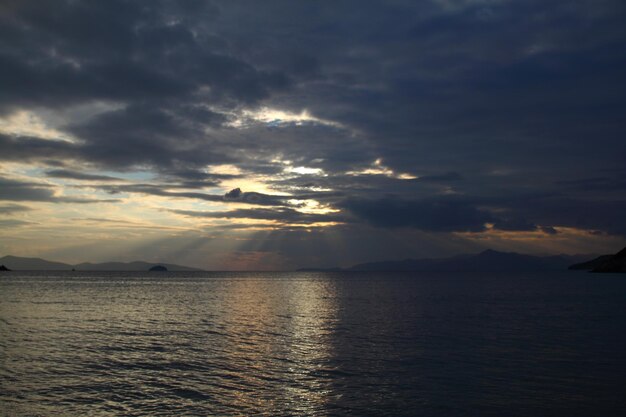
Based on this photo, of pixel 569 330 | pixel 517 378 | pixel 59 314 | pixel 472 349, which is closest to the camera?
pixel 517 378

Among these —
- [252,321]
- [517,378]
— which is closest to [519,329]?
[517,378]

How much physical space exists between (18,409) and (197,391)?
29.1 feet

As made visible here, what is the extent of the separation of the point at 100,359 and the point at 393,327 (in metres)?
32.3

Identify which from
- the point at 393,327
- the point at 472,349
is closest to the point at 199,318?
the point at 393,327

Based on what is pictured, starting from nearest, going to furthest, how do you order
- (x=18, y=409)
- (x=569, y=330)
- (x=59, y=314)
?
(x=18, y=409) → (x=569, y=330) → (x=59, y=314)

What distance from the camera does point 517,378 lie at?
3002 cm

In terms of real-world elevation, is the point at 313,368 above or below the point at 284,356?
above

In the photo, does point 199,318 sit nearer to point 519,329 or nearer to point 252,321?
point 252,321

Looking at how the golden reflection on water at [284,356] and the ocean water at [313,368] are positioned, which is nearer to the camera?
the ocean water at [313,368]

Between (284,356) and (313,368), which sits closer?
(313,368)

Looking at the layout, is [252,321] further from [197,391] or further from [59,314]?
[197,391]

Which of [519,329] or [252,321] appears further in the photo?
[252,321]

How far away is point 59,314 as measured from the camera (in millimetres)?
69562

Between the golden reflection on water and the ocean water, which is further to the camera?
the golden reflection on water
